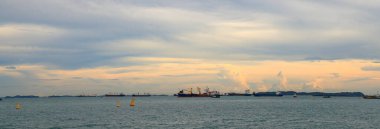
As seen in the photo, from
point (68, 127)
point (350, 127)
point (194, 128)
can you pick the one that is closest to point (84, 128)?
point (68, 127)

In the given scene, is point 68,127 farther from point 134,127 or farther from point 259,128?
point 259,128

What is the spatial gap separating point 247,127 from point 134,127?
22.8 meters

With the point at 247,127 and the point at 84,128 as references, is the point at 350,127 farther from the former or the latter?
the point at 84,128

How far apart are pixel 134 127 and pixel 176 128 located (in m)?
9.27

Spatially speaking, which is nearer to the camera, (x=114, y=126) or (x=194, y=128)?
(x=194, y=128)

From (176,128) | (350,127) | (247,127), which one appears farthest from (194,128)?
(350,127)

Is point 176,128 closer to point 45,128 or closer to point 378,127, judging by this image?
point 45,128

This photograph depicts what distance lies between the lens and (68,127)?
89812mm

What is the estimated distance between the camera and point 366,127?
89.6m

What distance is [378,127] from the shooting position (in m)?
87.9

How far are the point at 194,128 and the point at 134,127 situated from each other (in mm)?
12873

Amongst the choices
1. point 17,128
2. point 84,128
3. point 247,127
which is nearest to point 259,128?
point 247,127

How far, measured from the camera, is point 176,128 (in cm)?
8738

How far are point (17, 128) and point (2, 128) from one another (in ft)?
9.97
